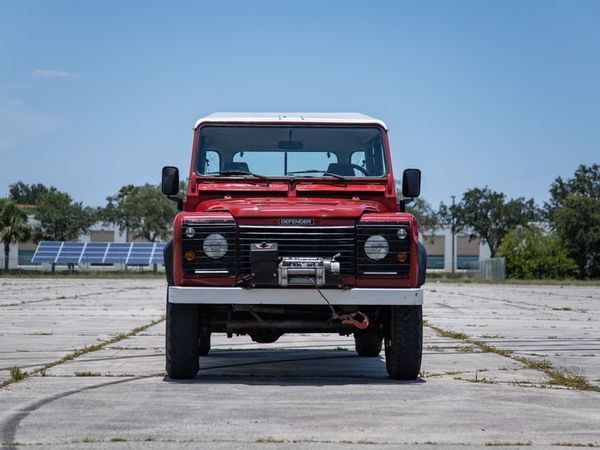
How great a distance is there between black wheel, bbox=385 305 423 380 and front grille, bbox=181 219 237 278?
1.50 meters

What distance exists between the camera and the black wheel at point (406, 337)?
8.77m

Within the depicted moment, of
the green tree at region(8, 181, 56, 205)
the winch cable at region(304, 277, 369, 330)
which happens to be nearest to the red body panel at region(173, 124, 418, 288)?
the winch cable at region(304, 277, 369, 330)

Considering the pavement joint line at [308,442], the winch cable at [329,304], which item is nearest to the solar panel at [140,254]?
the winch cable at [329,304]

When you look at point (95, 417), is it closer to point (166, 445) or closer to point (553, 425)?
point (166, 445)

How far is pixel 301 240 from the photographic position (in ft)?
27.9

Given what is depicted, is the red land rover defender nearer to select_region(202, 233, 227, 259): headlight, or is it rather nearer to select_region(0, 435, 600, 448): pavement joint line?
select_region(202, 233, 227, 259): headlight

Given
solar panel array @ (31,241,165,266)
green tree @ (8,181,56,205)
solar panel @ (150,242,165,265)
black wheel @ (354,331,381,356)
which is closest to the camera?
black wheel @ (354,331,381,356)

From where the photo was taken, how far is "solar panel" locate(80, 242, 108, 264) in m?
69.7

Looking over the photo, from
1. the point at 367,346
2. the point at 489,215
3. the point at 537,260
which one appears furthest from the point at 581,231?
the point at 367,346

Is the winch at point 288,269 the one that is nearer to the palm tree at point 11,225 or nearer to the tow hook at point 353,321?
the tow hook at point 353,321

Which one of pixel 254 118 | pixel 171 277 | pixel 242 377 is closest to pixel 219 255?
pixel 171 277

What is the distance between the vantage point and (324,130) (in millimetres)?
10047

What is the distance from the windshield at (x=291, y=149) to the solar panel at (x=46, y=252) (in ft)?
197

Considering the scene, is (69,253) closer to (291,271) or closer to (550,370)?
(550,370)
